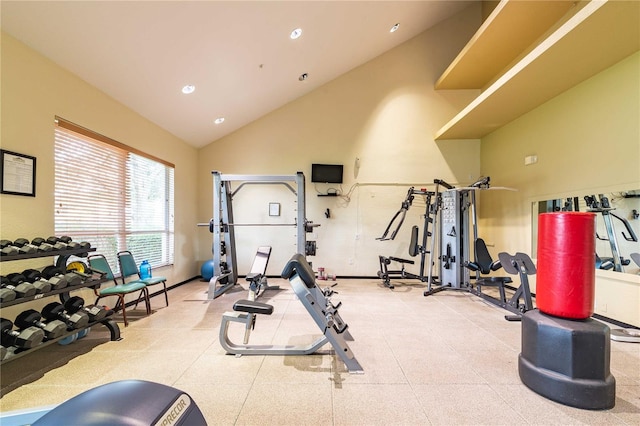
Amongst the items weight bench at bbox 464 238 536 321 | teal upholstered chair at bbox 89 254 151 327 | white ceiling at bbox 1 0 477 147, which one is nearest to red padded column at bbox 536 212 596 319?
weight bench at bbox 464 238 536 321

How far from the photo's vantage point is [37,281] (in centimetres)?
213

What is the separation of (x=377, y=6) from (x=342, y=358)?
15.8 ft

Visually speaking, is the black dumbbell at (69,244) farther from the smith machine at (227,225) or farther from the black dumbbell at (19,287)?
the smith machine at (227,225)

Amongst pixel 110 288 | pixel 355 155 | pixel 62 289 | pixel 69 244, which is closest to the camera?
pixel 62 289

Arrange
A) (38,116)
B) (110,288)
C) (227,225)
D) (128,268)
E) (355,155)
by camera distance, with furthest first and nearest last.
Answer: (355,155)
(227,225)
(128,268)
(110,288)
(38,116)

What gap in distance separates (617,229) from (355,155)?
4.02m

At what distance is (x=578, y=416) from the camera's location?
1611 mm

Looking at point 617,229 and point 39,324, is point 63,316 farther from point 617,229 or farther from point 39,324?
point 617,229

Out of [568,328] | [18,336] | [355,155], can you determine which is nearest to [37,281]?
[18,336]

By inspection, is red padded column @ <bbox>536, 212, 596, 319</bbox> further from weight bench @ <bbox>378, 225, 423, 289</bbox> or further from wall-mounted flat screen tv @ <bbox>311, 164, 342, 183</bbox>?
wall-mounted flat screen tv @ <bbox>311, 164, 342, 183</bbox>

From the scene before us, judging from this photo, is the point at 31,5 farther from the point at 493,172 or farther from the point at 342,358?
the point at 493,172

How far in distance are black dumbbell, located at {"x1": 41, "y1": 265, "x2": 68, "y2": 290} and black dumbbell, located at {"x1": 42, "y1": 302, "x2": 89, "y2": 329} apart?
→ 246 millimetres

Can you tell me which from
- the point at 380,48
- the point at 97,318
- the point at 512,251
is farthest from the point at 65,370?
the point at 380,48

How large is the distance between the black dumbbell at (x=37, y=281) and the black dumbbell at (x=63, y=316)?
285mm
